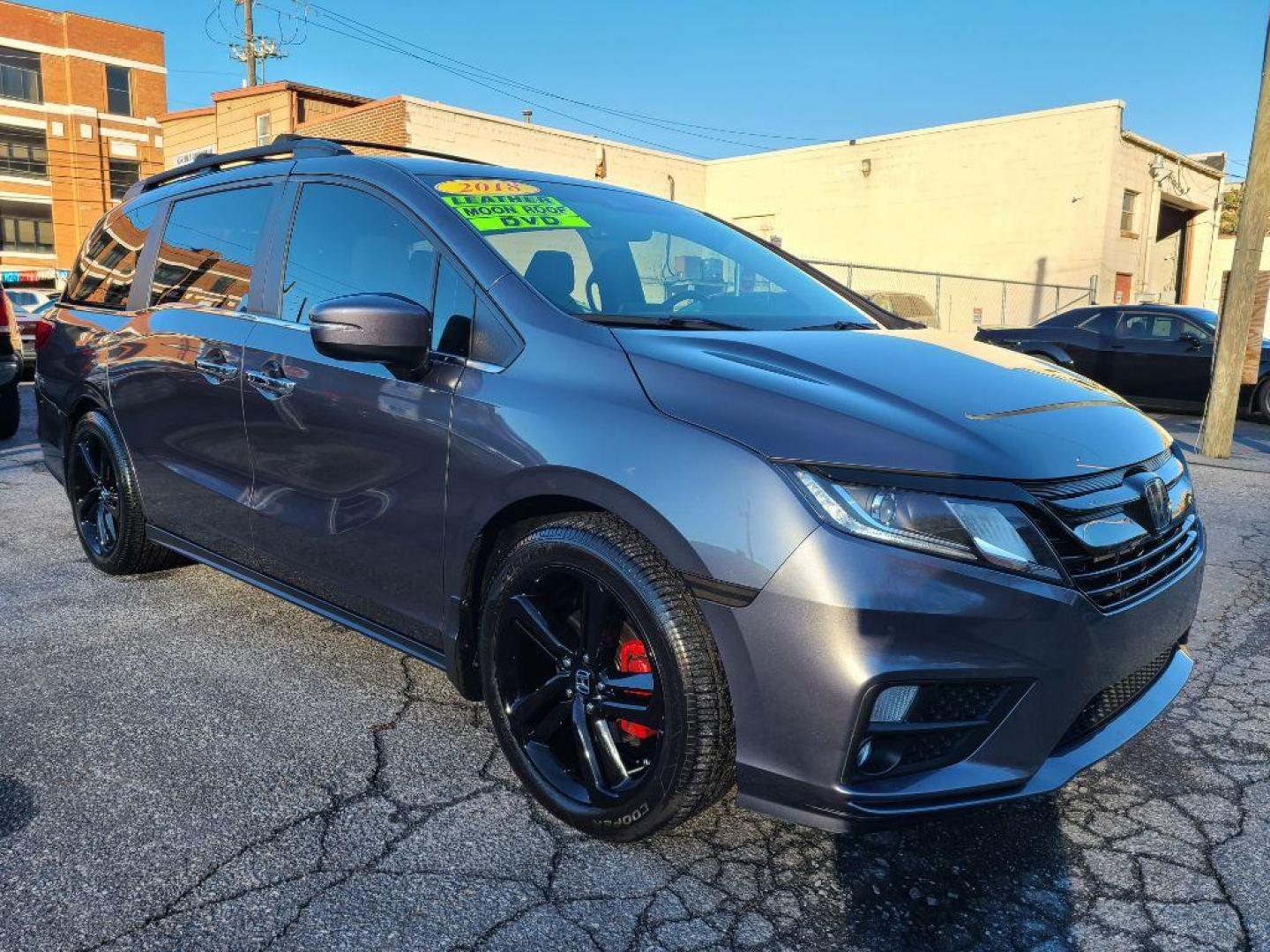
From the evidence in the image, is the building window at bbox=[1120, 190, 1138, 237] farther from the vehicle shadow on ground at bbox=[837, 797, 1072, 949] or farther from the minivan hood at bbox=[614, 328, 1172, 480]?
the vehicle shadow on ground at bbox=[837, 797, 1072, 949]

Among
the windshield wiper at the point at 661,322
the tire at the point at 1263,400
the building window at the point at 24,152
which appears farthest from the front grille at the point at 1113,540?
the building window at the point at 24,152

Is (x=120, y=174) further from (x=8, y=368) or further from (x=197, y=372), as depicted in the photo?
(x=197, y=372)

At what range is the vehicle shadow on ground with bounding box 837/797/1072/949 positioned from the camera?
2109mm

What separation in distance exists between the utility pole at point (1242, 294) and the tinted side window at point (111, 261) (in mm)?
8456

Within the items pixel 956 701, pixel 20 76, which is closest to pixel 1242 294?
pixel 956 701

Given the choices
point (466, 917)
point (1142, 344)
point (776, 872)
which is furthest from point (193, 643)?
point (1142, 344)

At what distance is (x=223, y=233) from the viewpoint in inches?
148

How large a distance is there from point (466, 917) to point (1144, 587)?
5.44 ft

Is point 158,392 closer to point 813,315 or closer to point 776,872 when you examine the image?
point 813,315

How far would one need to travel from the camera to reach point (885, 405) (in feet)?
7.25

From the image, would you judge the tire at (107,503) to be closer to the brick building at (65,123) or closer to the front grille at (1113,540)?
the front grille at (1113,540)

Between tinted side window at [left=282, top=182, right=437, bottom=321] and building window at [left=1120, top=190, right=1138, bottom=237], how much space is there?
26.8 m

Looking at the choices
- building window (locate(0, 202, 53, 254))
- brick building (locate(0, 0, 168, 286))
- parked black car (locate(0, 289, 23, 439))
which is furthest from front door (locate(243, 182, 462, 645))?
building window (locate(0, 202, 53, 254))

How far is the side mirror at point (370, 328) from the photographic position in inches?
101
